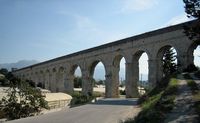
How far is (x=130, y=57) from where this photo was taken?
110 ft

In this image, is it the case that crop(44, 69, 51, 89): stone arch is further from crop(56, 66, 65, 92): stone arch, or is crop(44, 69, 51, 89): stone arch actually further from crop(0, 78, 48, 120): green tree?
crop(0, 78, 48, 120): green tree

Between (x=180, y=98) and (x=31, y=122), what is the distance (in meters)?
6.93

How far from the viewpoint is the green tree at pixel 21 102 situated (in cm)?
2255

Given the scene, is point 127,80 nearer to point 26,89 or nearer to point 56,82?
point 26,89

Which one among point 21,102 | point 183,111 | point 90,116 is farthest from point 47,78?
point 183,111

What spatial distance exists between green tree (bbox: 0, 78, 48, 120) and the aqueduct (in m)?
11.6

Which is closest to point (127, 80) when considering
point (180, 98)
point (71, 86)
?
point (71, 86)

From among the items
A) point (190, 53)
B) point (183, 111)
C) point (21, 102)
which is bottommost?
point (21, 102)

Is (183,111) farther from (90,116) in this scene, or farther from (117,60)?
(117,60)

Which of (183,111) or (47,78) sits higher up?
(47,78)

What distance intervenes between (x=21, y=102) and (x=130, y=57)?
46.8 ft

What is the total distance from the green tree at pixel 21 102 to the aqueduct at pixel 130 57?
11555mm

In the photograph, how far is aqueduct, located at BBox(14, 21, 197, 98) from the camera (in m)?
27.1

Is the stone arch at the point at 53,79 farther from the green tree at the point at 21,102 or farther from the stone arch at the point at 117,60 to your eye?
the green tree at the point at 21,102
